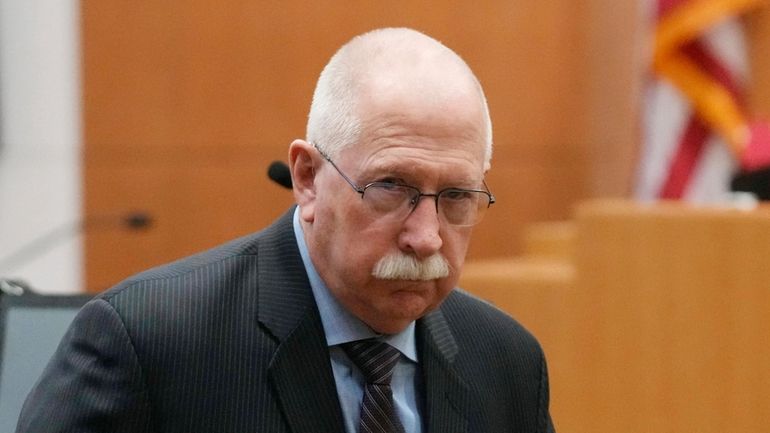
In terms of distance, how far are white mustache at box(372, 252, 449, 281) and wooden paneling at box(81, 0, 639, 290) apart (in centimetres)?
473

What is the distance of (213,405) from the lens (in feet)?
5.71

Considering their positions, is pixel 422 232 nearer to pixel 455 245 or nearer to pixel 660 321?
pixel 455 245

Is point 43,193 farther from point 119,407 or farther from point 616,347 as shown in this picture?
point 119,407

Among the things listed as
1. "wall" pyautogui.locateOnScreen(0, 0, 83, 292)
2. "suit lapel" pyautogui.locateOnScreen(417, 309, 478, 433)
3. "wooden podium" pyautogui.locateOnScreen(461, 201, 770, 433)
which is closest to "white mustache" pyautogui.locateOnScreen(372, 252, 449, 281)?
"suit lapel" pyautogui.locateOnScreen(417, 309, 478, 433)

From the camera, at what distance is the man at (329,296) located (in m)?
1.71

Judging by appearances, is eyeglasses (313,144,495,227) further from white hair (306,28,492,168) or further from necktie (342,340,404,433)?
necktie (342,340,404,433)

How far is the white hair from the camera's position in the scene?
1771 millimetres

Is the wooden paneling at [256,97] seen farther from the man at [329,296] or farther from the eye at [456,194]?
the eye at [456,194]

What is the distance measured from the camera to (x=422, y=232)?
5.68 ft

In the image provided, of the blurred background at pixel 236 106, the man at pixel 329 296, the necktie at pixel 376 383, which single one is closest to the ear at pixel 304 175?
the man at pixel 329 296

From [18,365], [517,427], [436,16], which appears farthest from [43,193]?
[517,427]

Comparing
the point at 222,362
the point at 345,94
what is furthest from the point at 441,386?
the point at 345,94

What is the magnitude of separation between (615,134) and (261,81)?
1939mm

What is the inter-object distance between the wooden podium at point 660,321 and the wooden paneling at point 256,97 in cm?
232
